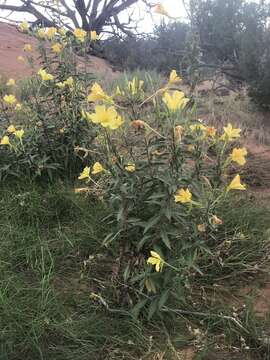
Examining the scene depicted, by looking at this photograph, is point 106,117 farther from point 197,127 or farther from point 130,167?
point 197,127

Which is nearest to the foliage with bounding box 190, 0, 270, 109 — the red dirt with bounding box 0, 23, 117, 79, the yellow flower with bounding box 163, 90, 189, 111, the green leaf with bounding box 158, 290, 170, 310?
the red dirt with bounding box 0, 23, 117, 79

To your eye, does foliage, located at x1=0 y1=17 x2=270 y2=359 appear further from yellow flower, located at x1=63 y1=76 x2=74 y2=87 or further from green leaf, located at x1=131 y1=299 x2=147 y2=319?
yellow flower, located at x1=63 y1=76 x2=74 y2=87

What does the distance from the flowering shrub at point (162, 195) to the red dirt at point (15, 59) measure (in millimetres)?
3495

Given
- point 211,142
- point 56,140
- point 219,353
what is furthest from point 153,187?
point 56,140

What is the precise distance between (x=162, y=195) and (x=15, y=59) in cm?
733

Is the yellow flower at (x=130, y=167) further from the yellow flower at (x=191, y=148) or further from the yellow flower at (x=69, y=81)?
the yellow flower at (x=69, y=81)

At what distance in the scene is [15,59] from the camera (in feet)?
28.8

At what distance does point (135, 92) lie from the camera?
2234 mm

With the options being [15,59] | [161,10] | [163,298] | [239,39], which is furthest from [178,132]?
[15,59]

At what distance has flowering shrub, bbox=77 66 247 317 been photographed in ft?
6.95

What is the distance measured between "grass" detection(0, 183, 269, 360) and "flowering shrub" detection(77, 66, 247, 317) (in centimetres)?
14

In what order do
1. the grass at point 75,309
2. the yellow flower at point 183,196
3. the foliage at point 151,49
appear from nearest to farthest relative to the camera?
1. the yellow flower at point 183,196
2. the grass at point 75,309
3. the foliage at point 151,49

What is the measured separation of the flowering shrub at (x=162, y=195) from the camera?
2119 millimetres

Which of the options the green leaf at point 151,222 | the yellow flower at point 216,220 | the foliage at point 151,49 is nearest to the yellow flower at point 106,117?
the green leaf at point 151,222
